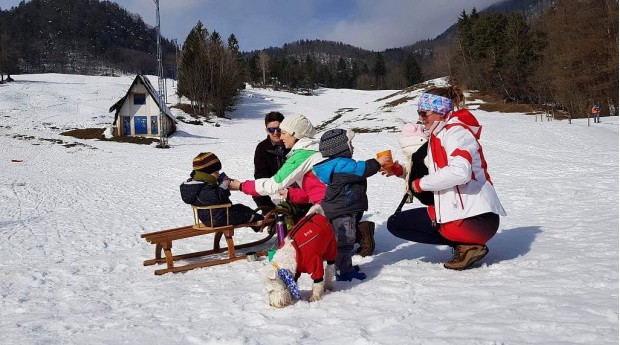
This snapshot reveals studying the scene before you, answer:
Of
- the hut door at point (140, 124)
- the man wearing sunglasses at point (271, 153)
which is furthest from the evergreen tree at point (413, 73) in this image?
the man wearing sunglasses at point (271, 153)

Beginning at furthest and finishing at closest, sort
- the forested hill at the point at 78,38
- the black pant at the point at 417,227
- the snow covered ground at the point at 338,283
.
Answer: the forested hill at the point at 78,38
the black pant at the point at 417,227
the snow covered ground at the point at 338,283

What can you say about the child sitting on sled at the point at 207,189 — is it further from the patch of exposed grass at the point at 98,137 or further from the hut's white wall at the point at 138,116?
the hut's white wall at the point at 138,116

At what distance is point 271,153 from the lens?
6.76 meters

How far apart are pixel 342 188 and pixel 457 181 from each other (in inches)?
44.6

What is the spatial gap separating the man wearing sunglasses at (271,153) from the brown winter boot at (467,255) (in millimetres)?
2838

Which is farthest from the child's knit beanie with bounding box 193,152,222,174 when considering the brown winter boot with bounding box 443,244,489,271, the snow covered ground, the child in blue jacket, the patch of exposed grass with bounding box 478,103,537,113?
the patch of exposed grass with bounding box 478,103,537,113

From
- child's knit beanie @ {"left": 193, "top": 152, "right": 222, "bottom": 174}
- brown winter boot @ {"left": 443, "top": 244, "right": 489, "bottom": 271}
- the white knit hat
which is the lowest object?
brown winter boot @ {"left": 443, "top": 244, "right": 489, "bottom": 271}

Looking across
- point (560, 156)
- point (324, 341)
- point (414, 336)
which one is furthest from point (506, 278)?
point (560, 156)

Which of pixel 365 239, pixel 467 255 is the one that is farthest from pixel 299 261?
pixel 365 239

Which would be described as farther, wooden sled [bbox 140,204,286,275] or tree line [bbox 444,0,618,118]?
tree line [bbox 444,0,618,118]

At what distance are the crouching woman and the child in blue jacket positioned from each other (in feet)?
1.94

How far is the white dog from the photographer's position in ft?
12.9

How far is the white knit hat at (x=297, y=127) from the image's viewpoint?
5102mm

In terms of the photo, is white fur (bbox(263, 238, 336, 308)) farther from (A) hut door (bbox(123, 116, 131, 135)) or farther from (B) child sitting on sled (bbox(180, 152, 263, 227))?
(A) hut door (bbox(123, 116, 131, 135))
